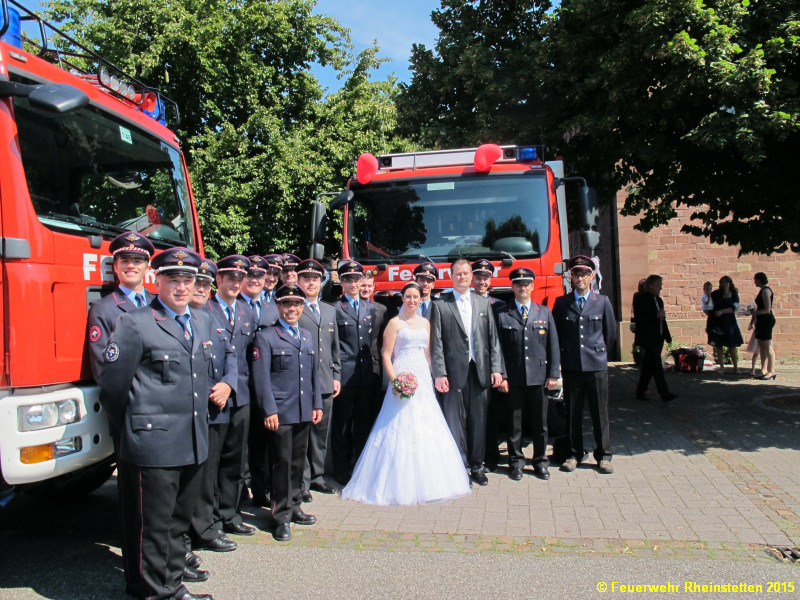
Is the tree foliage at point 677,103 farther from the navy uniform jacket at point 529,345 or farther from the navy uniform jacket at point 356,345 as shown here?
the navy uniform jacket at point 356,345

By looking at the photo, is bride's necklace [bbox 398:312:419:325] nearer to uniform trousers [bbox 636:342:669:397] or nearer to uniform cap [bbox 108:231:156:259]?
uniform cap [bbox 108:231:156:259]

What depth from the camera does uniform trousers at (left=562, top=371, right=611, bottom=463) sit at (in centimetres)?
612

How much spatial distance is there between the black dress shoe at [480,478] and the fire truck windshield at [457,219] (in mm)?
2159

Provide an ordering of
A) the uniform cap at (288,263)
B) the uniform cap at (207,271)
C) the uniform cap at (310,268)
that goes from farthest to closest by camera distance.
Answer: the uniform cap at (288,263) < the uniform cap at (310,268) < the uniform cap at (207,271)

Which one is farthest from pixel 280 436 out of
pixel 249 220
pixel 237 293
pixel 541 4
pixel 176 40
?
pixel 176 40

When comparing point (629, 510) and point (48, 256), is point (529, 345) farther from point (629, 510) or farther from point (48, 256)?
point (48, 256)

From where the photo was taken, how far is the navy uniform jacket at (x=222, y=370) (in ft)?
14.3

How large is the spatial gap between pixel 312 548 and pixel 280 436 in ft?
2.63

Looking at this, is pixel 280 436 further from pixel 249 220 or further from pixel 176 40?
pixel 176 40

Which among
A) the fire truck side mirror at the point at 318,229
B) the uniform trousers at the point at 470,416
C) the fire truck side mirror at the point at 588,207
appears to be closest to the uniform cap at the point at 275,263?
the fire truck side mirror at the point at 318,229

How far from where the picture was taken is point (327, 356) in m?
5.54

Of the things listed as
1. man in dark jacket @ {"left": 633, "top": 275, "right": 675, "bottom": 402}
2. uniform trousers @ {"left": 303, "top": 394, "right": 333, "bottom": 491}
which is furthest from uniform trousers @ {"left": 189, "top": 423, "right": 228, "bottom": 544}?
man in dark jacket @ {"left": 633, "top": 275, "right": 675, "bottom": 402}

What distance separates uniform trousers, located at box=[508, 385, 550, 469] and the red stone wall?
29.0 ft

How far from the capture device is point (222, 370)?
4480mm
